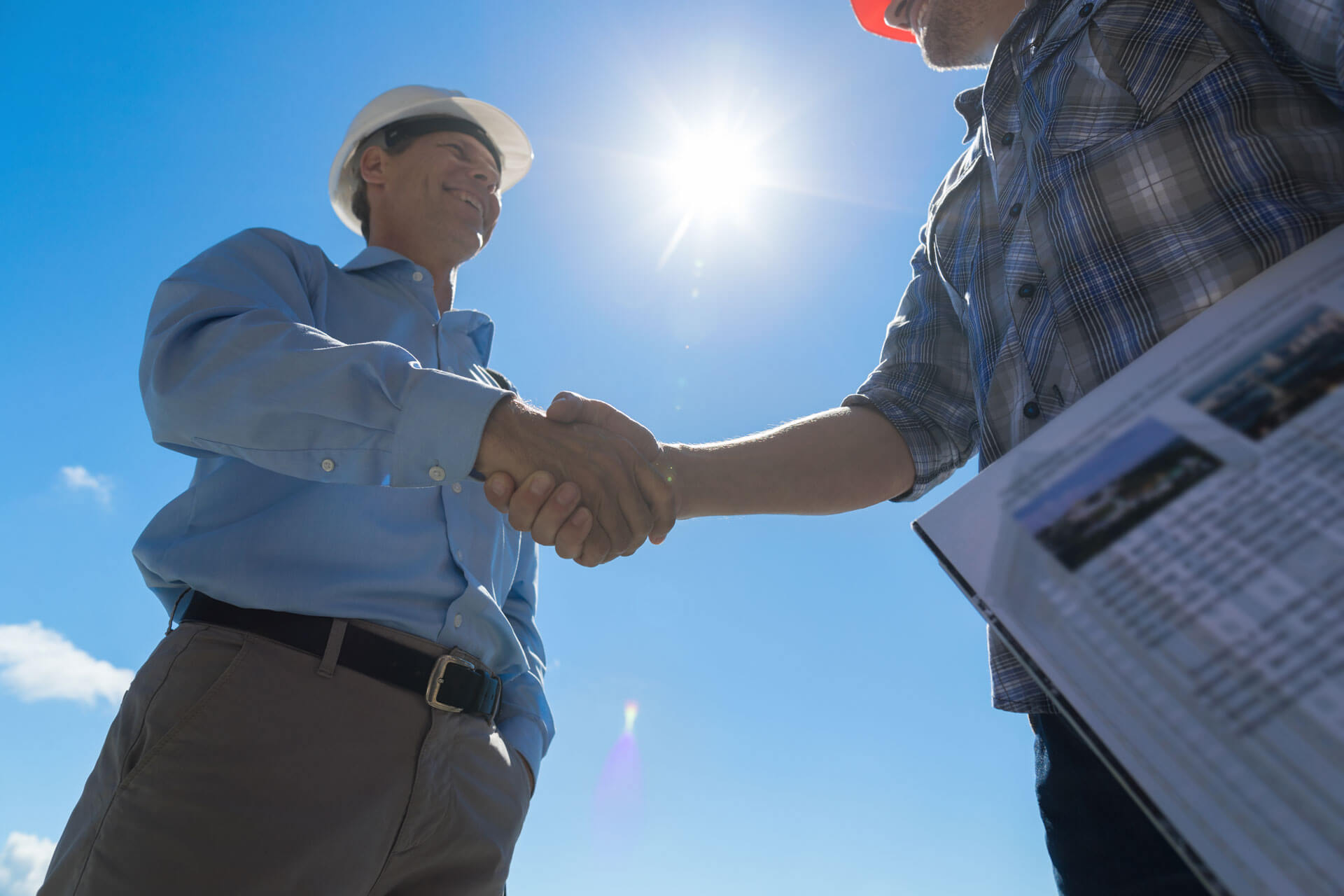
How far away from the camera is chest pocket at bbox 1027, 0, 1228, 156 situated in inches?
60.8

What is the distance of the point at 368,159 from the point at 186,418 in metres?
2.32

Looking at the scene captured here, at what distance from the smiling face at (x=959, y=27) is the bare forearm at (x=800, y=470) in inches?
61.3

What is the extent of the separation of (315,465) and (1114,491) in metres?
1.82

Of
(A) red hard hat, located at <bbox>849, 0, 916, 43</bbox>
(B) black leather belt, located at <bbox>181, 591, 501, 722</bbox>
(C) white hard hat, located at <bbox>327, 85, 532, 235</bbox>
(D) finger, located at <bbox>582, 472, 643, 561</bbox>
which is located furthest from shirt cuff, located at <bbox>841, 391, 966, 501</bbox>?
(C) white hard hat, located at <bbox>327, 85, 532, 235</bbox>

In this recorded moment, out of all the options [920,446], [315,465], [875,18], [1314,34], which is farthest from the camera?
[875,18]

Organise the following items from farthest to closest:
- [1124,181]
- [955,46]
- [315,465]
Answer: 1. [955,46]
2. [315,465]
3. [1124,181]

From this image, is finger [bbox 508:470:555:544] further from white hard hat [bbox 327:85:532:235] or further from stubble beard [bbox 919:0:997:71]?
white hard hat [bbox 327:85:532:235]

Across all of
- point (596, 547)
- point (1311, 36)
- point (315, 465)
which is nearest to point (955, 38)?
point (1311, 36)

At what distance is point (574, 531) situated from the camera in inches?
82.7

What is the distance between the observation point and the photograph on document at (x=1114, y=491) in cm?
88

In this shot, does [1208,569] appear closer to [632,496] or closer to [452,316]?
[632,496]

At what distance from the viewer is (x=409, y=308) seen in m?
3.01

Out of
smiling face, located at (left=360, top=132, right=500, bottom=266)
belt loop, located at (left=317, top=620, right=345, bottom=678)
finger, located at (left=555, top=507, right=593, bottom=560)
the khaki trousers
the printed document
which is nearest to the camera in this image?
the printed document

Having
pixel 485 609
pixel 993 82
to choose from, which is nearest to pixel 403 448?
pixel 485 609
